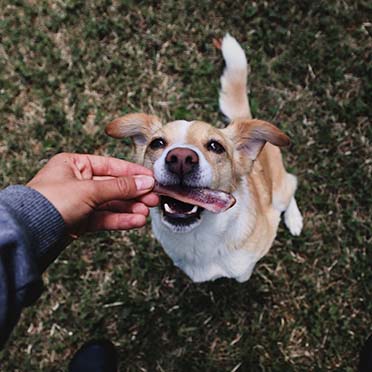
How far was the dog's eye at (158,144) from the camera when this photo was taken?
2.59 meters

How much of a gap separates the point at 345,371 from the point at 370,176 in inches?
54.1

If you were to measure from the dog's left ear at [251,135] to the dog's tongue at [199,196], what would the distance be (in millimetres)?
418

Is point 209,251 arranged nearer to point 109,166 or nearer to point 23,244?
point 109,166

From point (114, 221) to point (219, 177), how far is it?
578 mm

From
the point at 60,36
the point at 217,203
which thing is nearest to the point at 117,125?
the point at 217,203

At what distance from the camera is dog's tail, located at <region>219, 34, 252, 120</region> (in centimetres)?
333

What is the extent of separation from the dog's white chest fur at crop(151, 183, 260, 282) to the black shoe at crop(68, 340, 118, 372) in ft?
2.96

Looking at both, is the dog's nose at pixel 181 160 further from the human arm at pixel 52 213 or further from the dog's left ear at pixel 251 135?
the dog's left ear at pixel 251 135

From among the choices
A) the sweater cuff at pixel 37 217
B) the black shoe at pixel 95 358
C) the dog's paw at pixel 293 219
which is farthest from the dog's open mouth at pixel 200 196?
the black shoe at pixel 95 358

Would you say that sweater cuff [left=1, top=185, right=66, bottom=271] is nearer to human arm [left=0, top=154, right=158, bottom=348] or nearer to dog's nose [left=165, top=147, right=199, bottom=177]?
human arm [left=0, top=154, right=158, bottom=348]

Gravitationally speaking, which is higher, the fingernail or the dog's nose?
the dog's nose

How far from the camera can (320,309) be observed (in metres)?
3.51

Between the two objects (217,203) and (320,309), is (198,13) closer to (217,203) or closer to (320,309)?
(217,203)

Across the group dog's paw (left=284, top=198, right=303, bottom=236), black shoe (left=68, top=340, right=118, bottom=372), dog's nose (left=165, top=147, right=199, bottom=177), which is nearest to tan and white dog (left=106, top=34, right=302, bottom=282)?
dog's nose (left=165, top=147, right=199, bottom=177)
